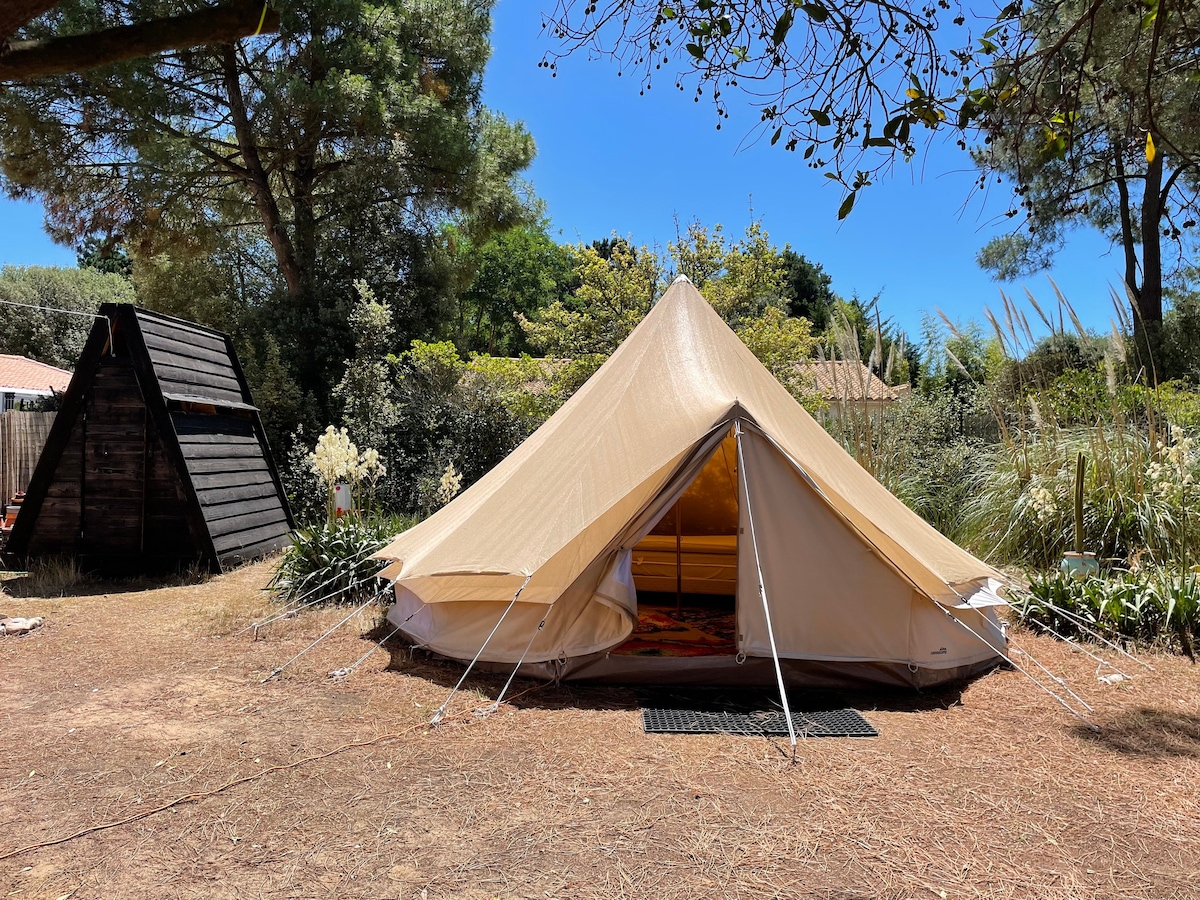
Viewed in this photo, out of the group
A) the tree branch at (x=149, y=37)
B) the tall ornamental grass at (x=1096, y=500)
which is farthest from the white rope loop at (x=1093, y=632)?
the tree branch at (x=149, y=37)

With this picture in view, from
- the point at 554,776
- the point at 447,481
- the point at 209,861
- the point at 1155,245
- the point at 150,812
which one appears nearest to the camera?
the point at 209,861

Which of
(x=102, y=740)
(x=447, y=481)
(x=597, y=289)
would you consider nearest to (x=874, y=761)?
(x=102, y=740)

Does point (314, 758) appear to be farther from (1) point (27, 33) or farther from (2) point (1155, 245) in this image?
(2) point (1155, 245)

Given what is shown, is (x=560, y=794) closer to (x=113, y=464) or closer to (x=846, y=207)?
(x=846, y=207)

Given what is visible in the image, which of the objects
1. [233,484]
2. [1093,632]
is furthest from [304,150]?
[1093,632]

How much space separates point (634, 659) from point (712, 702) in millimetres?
526

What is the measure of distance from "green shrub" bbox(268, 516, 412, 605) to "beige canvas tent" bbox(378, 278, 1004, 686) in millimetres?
1339

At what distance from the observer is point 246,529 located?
27.8 feet

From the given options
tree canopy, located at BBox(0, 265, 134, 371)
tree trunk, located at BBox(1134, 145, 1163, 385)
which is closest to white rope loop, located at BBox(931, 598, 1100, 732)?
tree trunk, located at BBox(1134, 145, 1163, 385)

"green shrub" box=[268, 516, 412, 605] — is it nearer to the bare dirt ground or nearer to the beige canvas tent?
the beige canvas tent

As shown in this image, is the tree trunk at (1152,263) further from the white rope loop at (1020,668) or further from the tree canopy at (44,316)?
the tree canopy at (44,316)

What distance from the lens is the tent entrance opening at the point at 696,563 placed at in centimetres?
636

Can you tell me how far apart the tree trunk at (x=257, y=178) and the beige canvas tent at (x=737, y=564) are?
35.6 ft

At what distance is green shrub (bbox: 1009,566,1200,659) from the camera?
5.27 m
